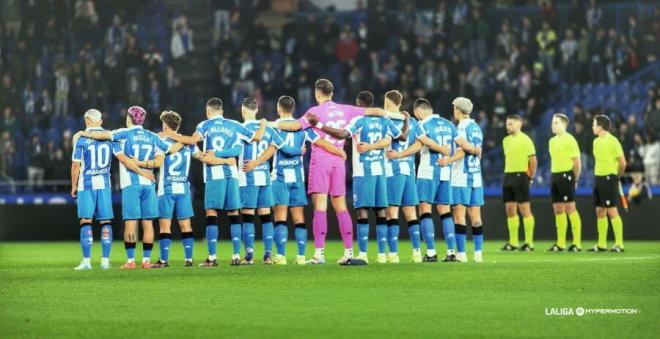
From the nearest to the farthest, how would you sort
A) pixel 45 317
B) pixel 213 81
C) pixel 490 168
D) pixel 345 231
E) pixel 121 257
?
pixel 45 317 → pixel 345 231 → pixel 121 257 → pixel 490 168 → pixel 213 81

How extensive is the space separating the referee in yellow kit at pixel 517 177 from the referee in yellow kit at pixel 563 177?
378 millimetres

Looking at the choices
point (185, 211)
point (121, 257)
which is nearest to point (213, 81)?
point (121, 257)

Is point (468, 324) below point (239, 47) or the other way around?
below

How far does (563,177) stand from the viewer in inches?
835

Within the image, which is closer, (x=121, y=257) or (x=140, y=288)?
(x=140, y=288)

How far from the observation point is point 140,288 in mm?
13438

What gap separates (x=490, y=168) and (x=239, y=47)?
820 cm

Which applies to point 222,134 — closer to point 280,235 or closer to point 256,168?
point 256,168

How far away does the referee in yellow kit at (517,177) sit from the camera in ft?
70.2

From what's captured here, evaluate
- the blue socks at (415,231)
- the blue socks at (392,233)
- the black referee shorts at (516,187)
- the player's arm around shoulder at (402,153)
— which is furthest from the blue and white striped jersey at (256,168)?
the black referee shorts at (516,187)

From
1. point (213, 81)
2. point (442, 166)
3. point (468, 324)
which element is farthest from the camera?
point (213, 81)

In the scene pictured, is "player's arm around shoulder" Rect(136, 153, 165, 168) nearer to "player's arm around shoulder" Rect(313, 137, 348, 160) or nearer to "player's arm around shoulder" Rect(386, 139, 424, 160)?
"player's arm around shoulder" Rect(313, 137, 348, 160)

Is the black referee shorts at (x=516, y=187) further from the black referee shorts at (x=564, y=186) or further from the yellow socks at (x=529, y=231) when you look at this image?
the black referee shorts at (x=564, y=186)

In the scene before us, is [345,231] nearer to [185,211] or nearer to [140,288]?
[185,211]
